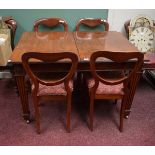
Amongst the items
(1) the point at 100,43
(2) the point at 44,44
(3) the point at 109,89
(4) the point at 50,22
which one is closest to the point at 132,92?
(3) the point at 109,89

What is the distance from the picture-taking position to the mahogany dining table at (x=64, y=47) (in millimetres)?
1693

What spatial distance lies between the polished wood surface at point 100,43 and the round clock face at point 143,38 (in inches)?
13.5

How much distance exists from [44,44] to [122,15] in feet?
4.12

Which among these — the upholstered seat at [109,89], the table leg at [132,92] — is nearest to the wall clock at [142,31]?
the table leg at [132,92]

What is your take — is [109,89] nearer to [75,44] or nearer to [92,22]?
[75,44]

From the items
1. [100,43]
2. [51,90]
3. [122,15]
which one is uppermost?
[122,15]

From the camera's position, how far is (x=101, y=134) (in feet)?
6.21

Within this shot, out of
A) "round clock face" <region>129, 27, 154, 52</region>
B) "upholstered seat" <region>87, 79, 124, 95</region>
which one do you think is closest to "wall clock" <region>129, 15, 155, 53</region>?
"round clock face" <region>129, 27, 154, 52</region>

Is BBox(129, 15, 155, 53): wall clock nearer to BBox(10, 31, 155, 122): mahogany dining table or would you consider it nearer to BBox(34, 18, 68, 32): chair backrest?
BBox(10, 31, 155, 122): mahogany dining table

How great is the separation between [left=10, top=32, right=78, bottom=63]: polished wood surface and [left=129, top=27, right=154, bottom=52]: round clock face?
2.89 ft

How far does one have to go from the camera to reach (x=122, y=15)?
2650 mm

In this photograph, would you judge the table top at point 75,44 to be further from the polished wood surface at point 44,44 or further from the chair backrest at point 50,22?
the chair backrest at point 50,22
